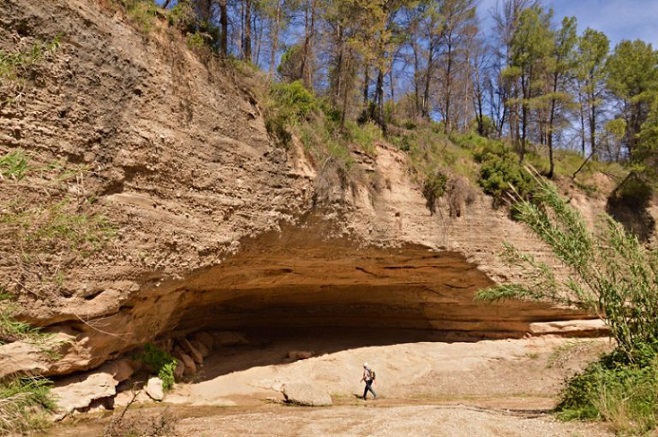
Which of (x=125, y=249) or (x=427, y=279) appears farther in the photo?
(x=427, y=279)

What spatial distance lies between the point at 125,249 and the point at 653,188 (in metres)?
20.8

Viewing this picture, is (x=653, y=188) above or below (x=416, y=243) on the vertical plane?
above

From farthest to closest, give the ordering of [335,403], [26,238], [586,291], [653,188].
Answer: [653,188] → [335,403] → [586,291] → [26,238]

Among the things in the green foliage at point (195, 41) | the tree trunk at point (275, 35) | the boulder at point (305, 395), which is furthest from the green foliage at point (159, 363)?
the tree trunk at point (275, 35)

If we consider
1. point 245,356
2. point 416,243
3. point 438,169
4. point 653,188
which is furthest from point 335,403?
point 653,188

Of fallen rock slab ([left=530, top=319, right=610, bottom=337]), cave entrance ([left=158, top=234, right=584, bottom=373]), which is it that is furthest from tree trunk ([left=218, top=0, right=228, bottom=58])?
fallen rock slab ([left=530, top=319, right=610, bottom=337])

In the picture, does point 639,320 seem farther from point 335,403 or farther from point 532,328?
point 532,328

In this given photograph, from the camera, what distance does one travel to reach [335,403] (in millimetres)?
11609

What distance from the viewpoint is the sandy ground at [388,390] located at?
761cm

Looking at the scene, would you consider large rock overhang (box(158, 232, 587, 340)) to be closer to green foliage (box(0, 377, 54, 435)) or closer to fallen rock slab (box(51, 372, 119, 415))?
fallen rock slab (box(51, 372, 119, 415))

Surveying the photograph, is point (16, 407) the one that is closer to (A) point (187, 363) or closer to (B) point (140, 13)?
(B) point (140, 13)

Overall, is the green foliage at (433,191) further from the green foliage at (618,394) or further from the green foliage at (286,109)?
the green foliage at (618,394)

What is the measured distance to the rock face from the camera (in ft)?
25.3

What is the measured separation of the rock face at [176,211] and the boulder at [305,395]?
319cm
